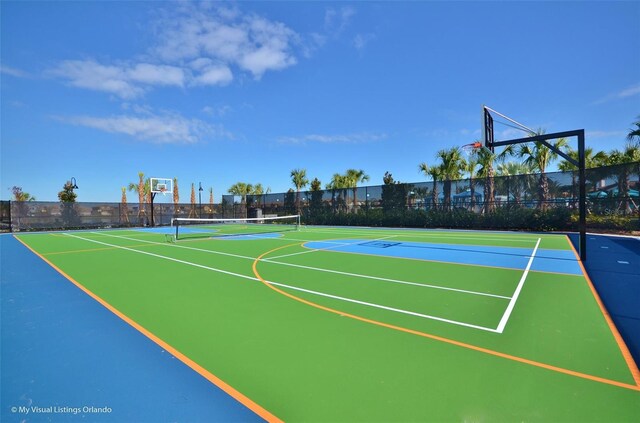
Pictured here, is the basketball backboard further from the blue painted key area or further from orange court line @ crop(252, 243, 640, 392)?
orange court line @ crop(252, 243, 640, 392)

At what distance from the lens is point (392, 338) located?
158 inches

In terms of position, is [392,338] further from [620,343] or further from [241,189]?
[241,189]

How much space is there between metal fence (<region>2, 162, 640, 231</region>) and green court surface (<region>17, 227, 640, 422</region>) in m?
13.3

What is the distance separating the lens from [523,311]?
4934 mm

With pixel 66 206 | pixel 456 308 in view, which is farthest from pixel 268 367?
pixel 66 206

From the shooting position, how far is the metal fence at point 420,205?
688 inches

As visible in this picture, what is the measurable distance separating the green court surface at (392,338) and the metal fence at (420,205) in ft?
43.8

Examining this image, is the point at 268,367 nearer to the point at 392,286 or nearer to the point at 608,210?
the point at 392,286

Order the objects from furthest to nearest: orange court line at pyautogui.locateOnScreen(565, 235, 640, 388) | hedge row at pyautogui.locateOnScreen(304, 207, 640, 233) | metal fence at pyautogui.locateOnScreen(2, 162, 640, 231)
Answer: hedge row at pyautogui.locateOnScreen(304, 207, 640, 233)
metal fence at pyautogui.locateOnScreen(2, 162, 640, 231)
orange court line at pyautogui.locateOnScreen(565, 235, 640, 388)

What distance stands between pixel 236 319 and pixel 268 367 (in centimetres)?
159

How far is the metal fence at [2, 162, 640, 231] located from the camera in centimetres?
1748

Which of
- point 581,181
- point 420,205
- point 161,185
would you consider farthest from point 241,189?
point 581,181

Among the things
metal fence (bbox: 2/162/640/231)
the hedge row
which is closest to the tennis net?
metal fence (bbox: 2/162/640/231)

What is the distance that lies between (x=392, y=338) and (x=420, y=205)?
22.4m
